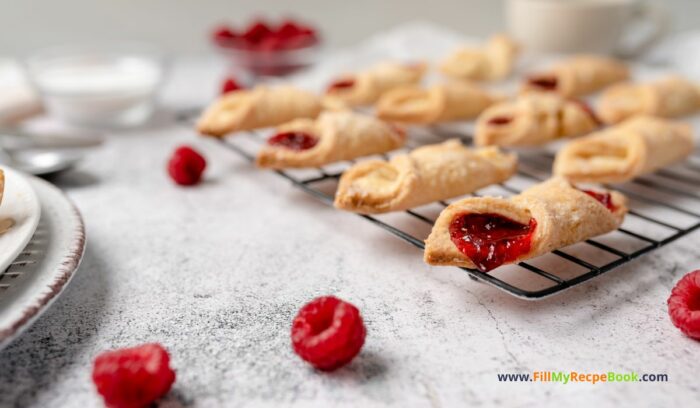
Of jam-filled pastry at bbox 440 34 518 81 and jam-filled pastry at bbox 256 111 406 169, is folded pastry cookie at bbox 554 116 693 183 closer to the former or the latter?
jam-filled pastry at bbox 256 111 406 169

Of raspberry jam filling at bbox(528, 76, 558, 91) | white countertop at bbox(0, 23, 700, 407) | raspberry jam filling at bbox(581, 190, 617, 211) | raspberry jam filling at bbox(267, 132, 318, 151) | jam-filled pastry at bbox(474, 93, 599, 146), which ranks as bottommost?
white countertop at bbox(0, 23, 700, 407)

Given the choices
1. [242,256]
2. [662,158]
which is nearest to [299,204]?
[242,256]

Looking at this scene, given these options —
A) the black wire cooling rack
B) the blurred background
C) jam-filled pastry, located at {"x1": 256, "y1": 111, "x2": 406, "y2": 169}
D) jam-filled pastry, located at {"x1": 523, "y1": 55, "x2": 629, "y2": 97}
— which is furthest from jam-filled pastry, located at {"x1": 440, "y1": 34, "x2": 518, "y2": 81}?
the blurred background

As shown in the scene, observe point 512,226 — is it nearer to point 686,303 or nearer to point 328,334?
point 686,303

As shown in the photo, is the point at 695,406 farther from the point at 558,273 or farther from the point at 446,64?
the point at 446,64

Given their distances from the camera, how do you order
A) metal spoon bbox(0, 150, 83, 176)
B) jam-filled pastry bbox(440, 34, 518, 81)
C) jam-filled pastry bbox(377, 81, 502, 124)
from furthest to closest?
jam-filled pastry bbox(440, 34, 518, 81)
jam-filled pastry bbox(377, 81, 502, 124)
metal spoon bbox(0, 150, 83, 176)

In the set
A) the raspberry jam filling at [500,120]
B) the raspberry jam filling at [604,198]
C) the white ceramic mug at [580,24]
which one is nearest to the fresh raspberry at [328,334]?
the raspberry jam filling at [604,198]
